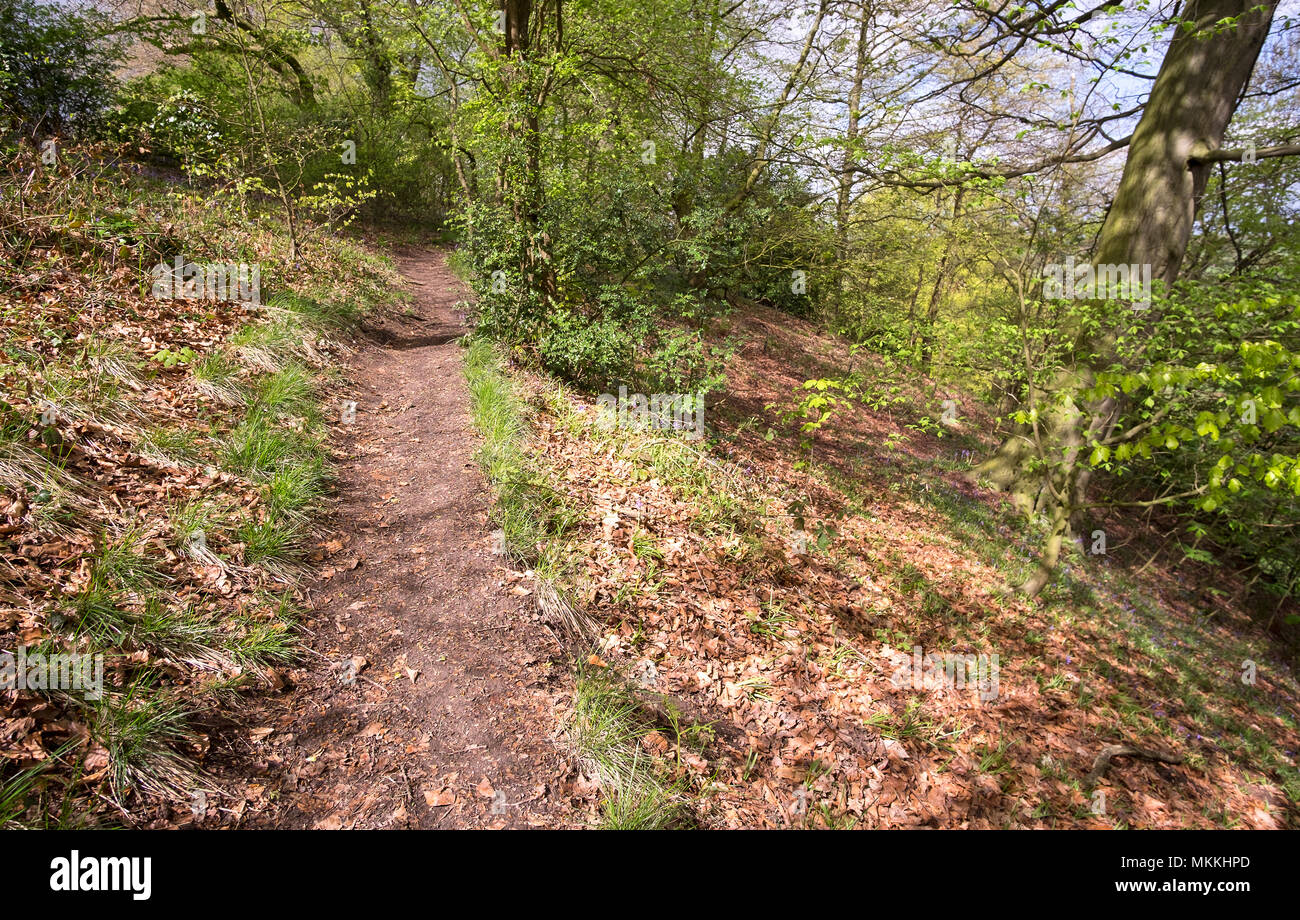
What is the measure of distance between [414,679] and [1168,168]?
34.3 ft

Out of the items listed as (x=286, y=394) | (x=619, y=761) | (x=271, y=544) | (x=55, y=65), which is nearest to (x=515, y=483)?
(x=271, y=544)

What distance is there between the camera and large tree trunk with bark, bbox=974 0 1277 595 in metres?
6.52

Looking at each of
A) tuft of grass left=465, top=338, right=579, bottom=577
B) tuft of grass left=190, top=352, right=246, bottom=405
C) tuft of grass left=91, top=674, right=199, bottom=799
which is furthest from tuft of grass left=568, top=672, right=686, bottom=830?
tuft of grass left=190, top=352, right=246, bottom=405

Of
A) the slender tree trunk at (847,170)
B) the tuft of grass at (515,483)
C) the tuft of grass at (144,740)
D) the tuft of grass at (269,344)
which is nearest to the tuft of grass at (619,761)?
the tuft of grass at (515,483)

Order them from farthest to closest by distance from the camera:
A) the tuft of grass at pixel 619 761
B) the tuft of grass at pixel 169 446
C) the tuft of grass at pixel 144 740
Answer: the tuft of grass at pixel 169 446 → the tuft of grass at pixel 619 761 → the tuft of grass at pixel 144 740

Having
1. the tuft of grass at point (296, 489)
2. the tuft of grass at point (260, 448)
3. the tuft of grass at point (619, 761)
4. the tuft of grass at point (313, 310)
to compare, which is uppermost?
the tuft of grass at point (313, 310)

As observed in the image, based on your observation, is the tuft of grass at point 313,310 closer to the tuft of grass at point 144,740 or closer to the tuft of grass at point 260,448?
→ the tuft of grass at point 260,448

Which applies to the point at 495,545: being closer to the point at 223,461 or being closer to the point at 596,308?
the point at 223,461

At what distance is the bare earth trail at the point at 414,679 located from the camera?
2381 millimetres

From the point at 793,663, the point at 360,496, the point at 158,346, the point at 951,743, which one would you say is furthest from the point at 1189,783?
the point at 158,346

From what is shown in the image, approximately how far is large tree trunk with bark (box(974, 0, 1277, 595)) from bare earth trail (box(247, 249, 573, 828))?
625 centimetres

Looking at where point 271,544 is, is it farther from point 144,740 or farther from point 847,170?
point 847,170

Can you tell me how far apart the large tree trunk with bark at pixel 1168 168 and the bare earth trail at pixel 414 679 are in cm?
625

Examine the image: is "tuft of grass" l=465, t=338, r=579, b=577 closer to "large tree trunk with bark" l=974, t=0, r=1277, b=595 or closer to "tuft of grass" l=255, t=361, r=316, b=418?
"tuft of grass" l=255, t=361, r=316, b=418
